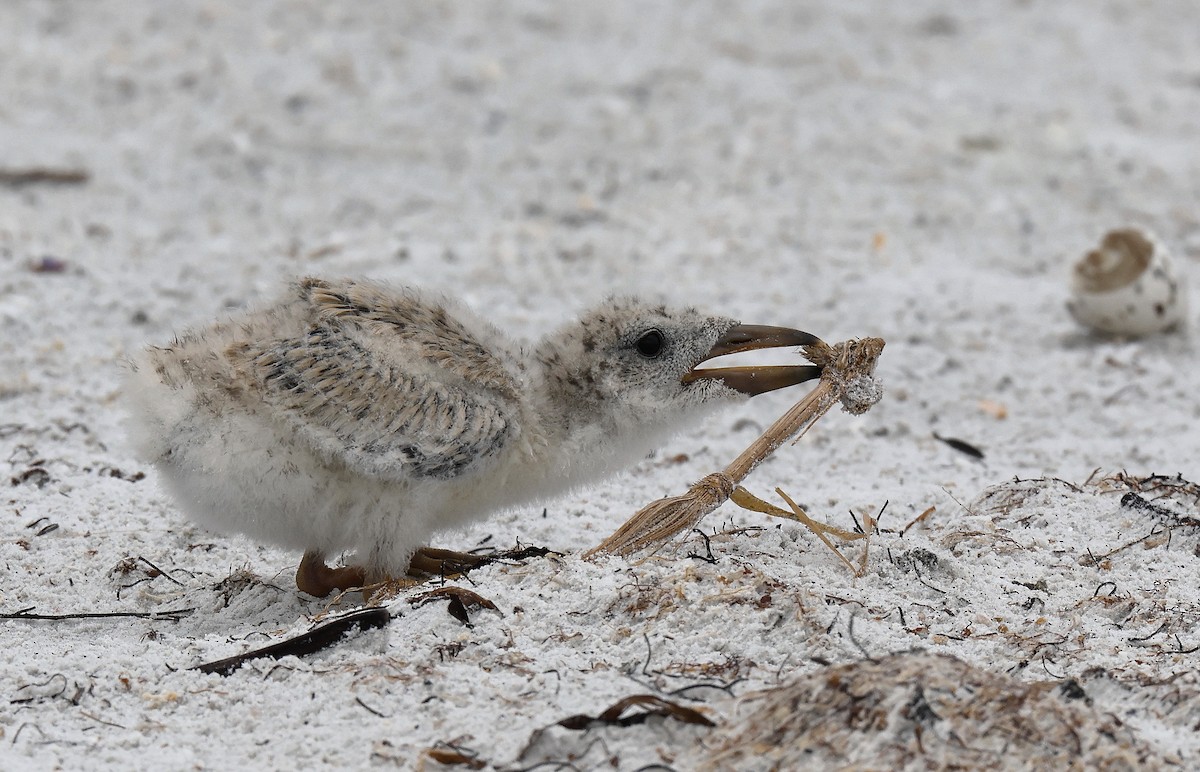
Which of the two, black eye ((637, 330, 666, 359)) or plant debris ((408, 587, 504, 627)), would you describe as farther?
black eye ((637, 330, 666, 359))

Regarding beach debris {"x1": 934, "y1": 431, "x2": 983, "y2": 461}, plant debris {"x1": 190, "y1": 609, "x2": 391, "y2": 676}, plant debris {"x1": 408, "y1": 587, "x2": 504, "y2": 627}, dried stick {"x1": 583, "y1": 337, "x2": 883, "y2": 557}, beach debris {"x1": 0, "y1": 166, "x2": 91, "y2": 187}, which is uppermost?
dried stick {"x1": 583, "y1": 337, "x2": 883, "y2": 557}

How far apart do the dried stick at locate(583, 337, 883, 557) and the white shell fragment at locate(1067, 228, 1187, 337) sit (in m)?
2.49

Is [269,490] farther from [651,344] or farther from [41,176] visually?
[41,176]

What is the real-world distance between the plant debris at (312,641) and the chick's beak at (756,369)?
124 cm

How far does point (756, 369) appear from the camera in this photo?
4.07 m

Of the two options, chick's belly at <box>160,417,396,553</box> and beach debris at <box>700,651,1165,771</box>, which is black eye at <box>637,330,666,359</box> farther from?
beach debris at <box>700,651,1165,771</box>

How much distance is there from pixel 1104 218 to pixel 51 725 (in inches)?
246

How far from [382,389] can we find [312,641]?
73 cm

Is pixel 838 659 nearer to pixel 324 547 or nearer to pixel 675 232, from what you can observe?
pixel 324 547

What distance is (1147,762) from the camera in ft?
8.71

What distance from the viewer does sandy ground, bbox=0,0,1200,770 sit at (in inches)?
116

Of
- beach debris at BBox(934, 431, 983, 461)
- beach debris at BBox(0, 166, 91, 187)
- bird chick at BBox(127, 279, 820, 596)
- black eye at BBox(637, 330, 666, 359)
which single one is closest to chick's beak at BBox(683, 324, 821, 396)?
bird chick at BBox(127, 279, 820, 596)

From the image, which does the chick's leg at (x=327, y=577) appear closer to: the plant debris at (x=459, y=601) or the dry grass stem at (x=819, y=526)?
the plant debris at (x=459, y=601)

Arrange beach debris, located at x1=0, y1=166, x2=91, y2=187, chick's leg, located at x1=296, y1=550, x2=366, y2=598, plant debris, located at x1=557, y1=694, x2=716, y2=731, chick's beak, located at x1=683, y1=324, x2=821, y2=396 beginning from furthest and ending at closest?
beach debris, located at x1=0, y1=166, x2=91, y2=187 < chick's beak, located at x1=683, y1=324, x2=821, y2=396 < chick's leg, located at x1=296, y1=550, x2=366, y2=598 < plant debris, located at x1=557, y1=694, x2=716, y2=731
